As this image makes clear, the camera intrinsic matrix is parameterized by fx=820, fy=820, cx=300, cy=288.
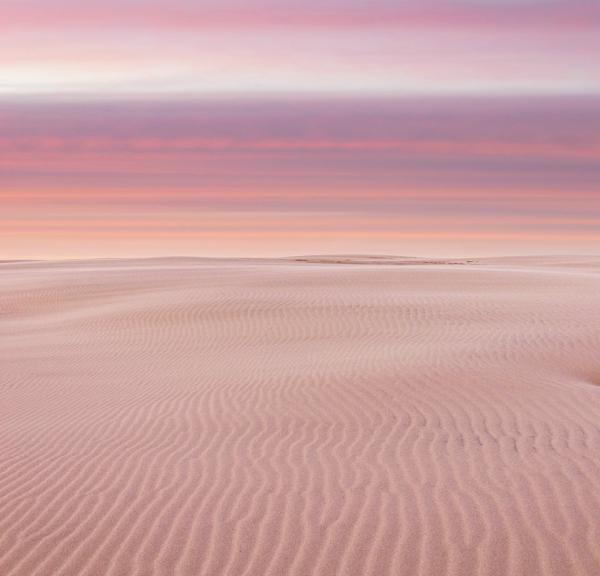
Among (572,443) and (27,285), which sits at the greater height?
(572,443)

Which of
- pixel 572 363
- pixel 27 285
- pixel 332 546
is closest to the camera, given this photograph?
pixel 332 546

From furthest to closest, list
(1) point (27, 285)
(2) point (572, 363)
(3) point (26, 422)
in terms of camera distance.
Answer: (1) point (27, 285), (2) point (572, 363), (3) point (26, 422)

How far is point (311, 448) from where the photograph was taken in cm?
873

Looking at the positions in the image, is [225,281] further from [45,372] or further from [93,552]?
[93,552]

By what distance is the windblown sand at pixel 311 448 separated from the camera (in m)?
5.74

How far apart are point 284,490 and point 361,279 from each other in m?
24.4

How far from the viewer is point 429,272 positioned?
115ft

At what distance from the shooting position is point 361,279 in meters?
31.3

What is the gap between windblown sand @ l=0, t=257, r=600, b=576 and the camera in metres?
5.74

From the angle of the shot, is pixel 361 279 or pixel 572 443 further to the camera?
pixel 361 279

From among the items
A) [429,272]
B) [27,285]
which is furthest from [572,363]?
[27,285]

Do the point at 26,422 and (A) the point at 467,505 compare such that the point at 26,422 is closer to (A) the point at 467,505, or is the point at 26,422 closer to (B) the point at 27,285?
(A) the point at 467,505

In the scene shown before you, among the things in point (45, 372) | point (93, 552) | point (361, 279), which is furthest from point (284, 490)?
point (361, 279)

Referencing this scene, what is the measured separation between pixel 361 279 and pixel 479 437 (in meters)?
22.4
